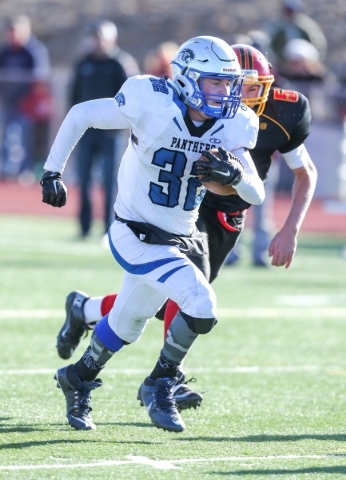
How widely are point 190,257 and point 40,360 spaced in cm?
153

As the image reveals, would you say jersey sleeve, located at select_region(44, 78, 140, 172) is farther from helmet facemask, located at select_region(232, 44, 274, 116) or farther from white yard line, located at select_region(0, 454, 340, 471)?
white yard line, located at select_region(0, 454, 340, 471)

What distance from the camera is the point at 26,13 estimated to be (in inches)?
1150

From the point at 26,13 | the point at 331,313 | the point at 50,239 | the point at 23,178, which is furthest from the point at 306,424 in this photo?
the point at 26,13

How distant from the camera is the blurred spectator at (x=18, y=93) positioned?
1736 centimetres

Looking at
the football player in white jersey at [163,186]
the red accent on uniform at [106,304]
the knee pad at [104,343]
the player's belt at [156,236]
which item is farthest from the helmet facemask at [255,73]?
the knee pad at [104,343]

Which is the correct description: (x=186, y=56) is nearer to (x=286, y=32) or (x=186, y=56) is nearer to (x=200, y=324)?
(x=200, y=324)

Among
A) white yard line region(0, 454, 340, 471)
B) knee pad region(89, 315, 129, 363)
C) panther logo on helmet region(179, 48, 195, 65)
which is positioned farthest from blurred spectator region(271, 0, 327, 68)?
white yard line region(0, 454, 340, 471)

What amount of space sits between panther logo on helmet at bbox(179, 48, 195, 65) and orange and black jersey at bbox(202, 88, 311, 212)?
0.91 meters

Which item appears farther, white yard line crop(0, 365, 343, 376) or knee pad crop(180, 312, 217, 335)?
white yard line crop(0, 365, 343, 376)

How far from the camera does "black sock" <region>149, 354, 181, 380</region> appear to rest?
4.81 meters

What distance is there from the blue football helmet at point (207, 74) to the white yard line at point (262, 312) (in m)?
3.24

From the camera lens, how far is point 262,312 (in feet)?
27.2

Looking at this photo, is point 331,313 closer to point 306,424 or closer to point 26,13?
point 306,424

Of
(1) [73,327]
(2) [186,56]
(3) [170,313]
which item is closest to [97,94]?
(1) [73,327]
